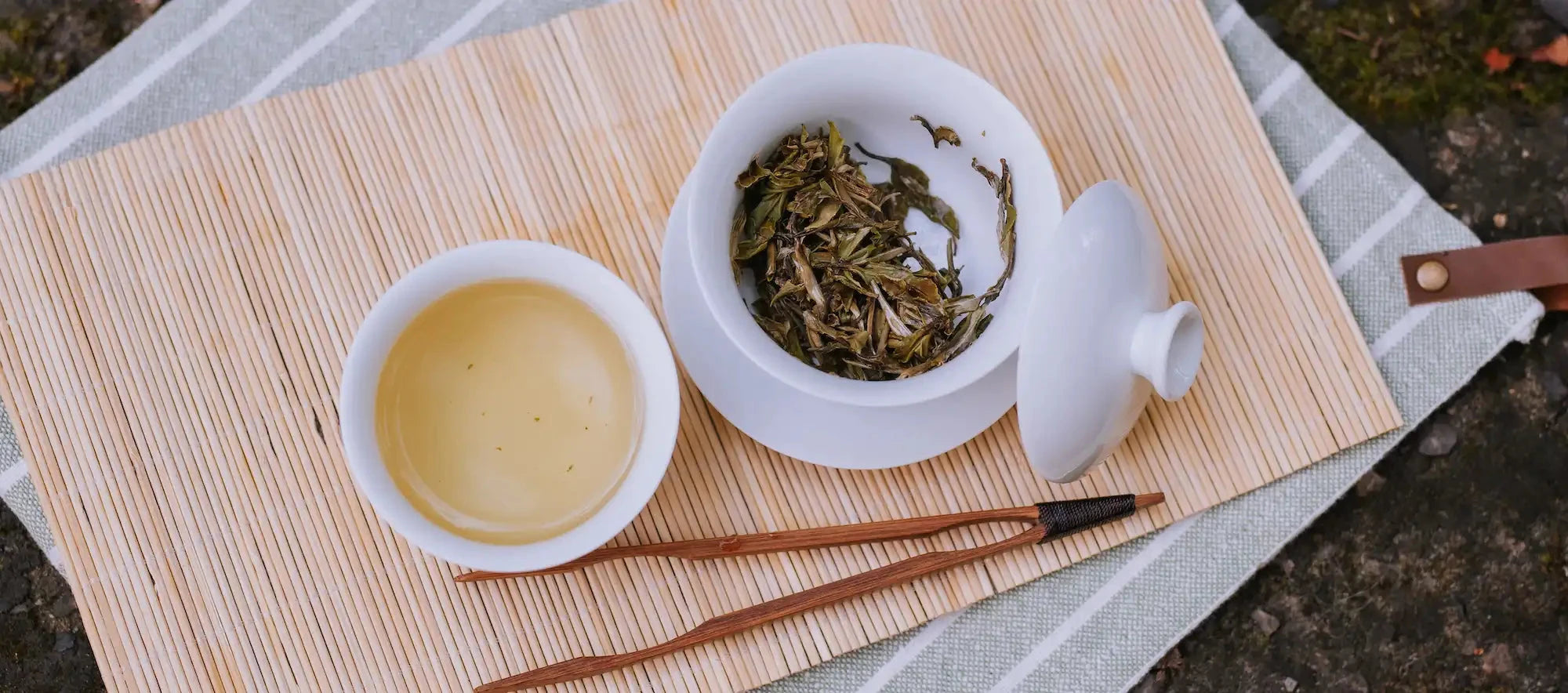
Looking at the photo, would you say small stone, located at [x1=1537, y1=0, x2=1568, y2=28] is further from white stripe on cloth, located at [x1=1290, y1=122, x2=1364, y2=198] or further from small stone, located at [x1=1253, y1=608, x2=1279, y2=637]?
small stone, located at [x1=1253, y1=608, x2=1279, y2=637]

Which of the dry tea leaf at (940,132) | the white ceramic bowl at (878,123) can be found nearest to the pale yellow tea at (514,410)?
the white ceramic bowl at (878,123)

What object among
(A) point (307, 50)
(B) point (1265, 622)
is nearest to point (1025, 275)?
(B) point (1265, 622)

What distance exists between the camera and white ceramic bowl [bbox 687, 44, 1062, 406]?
3.08 feet

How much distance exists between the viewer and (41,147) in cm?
120

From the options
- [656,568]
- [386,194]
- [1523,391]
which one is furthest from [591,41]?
[1523,391]

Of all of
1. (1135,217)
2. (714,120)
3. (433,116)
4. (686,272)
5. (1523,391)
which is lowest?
(1523,391)

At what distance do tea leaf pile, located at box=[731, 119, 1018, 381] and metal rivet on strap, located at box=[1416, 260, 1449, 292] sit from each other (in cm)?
53

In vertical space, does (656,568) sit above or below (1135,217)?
below

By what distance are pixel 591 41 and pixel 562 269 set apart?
0.31 meters

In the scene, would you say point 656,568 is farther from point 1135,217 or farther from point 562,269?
point 1135,217

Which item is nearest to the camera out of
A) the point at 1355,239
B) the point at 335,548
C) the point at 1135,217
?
the point at 1135,217

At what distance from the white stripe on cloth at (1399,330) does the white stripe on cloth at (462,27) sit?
1053mm

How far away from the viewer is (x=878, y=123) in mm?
1040

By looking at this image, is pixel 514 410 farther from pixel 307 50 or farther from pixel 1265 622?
pixel 1265 622
